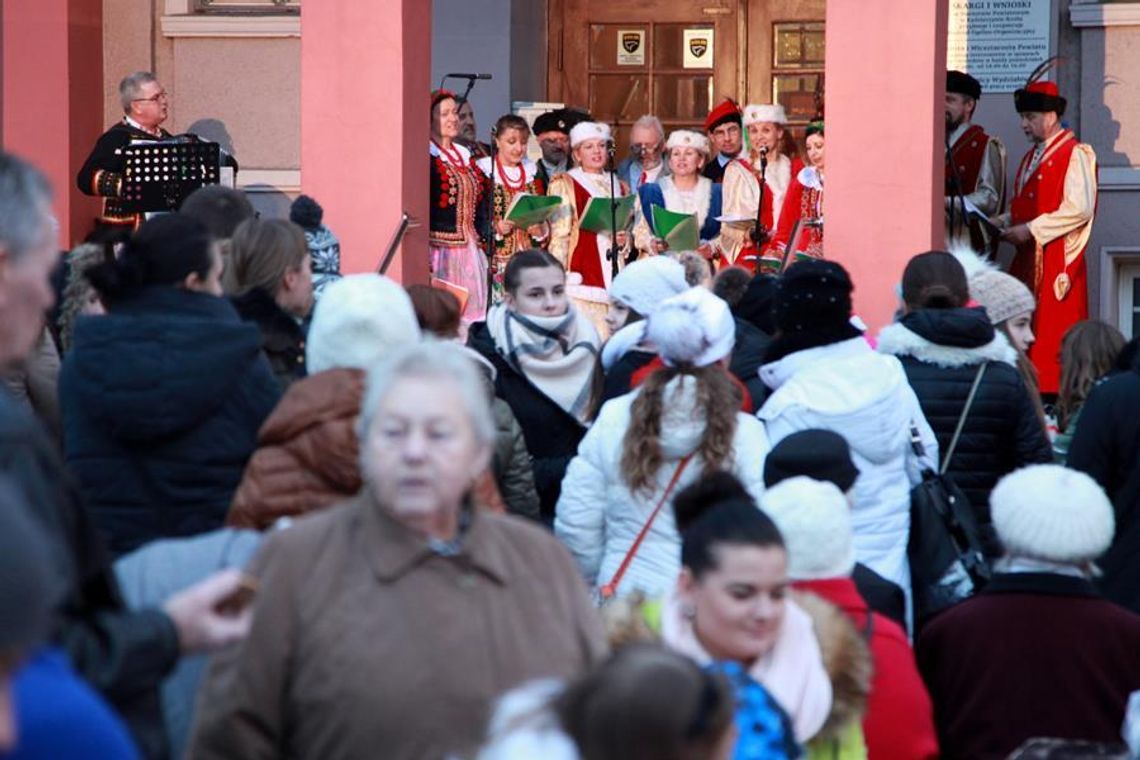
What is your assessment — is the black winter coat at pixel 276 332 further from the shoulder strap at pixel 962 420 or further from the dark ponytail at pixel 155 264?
the shoulder strap at pixel 962 420

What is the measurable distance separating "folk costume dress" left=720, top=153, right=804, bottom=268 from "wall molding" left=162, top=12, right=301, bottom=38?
9.07 feet

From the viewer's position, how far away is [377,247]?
1055 cm

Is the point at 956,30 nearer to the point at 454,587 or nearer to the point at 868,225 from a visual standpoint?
the point at 868,225

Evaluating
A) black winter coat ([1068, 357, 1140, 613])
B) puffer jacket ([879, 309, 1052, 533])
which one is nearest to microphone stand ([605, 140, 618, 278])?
puffer jacket ([879, 309, 1052, 533])

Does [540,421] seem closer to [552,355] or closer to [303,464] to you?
[552,355]

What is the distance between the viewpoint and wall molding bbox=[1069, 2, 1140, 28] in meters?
12.9

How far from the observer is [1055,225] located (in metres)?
12.4

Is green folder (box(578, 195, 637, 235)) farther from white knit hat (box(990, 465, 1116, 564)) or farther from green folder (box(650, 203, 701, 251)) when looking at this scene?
white knit hat (box(990, 465, 1116, 564))

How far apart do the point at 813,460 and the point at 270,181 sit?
8364 millimetres

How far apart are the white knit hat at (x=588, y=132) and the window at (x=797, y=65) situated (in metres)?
2.04

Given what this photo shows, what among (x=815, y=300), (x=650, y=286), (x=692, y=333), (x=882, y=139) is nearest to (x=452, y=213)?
(x=882, y=139)

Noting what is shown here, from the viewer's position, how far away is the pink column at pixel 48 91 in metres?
11.9

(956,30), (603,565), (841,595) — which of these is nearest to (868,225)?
(956,30)

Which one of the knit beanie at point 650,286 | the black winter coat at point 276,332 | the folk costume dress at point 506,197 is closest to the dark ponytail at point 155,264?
the black winter coat at point 276,332
